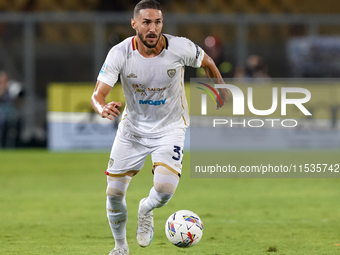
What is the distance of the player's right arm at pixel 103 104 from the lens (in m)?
5.08

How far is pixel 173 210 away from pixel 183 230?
121 inches

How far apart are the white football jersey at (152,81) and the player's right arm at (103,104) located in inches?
2.7

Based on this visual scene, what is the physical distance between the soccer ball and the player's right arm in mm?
1255

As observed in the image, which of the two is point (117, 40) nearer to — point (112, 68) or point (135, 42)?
point (135, 42)

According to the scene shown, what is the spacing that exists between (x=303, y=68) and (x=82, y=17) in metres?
6.11

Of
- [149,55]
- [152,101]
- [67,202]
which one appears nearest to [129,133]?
[152,101]

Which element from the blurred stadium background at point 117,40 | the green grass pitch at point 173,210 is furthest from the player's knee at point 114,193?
the blurred stadium background at point 117,40

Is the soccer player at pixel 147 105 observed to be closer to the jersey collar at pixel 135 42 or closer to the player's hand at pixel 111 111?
the jersey collar at pixel 135 42

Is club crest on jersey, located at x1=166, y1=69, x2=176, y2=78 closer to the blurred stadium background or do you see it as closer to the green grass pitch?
the green grass pitch

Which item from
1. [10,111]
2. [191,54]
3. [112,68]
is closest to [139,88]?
[112,68]

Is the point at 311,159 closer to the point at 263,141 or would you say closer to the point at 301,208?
the point at 263,141

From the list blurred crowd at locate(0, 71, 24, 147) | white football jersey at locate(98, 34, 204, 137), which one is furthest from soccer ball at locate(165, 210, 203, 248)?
blurred crowd at locate(0, 71, 24, 147)

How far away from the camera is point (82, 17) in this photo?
599 inches

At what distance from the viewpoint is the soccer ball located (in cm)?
555
